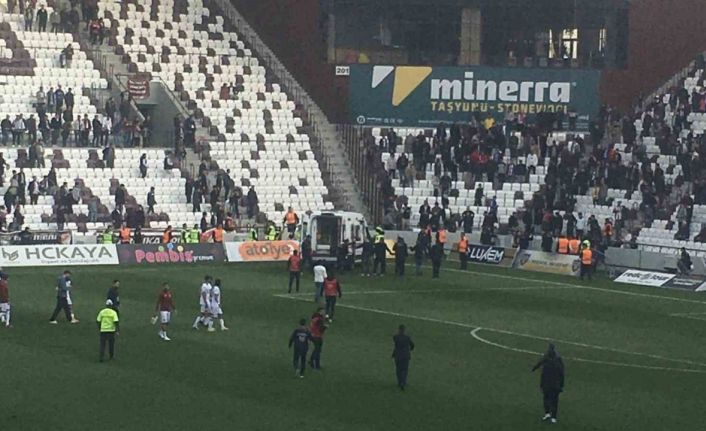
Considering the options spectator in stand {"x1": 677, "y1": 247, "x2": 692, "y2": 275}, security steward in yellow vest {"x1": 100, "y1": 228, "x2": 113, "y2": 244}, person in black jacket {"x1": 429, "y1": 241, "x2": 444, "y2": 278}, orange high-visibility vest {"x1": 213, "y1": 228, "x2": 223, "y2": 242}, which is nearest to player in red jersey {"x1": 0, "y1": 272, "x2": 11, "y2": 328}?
person in black jacket {"x1": 429, "y1": 241, "x2": 444, "y2": 278}

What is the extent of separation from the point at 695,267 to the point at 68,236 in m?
23.2

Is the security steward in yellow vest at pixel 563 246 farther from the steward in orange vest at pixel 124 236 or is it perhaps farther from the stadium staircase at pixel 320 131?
the steward in orange vest at pixel 124 236

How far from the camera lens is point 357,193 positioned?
76.9m

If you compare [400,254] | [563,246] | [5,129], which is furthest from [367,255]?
[5,129]

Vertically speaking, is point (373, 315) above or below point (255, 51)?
below

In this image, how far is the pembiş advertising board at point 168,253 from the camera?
212 feet

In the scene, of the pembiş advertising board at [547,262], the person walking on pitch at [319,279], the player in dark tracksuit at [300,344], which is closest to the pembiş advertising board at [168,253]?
the pembiş advertising board at [547,262]

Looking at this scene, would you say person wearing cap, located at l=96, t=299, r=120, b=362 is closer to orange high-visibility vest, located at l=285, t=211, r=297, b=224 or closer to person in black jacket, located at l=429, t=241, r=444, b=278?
person in black jacket, located at l=429, t=241, r=444, b=278

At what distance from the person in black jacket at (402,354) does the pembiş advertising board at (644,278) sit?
26.6 metres

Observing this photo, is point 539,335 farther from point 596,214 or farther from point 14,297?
point 596,214

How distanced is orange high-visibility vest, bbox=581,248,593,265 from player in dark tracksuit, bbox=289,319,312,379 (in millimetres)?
26461

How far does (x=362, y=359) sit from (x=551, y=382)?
8819 millimetres

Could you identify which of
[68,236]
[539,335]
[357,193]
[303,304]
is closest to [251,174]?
[357,193]

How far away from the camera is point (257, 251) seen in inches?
2650
